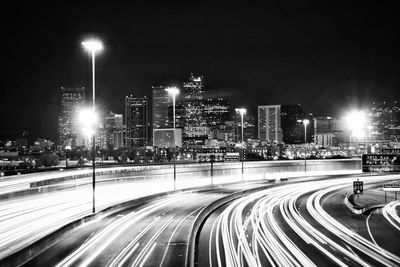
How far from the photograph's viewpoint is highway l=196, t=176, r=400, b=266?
19.3 meters

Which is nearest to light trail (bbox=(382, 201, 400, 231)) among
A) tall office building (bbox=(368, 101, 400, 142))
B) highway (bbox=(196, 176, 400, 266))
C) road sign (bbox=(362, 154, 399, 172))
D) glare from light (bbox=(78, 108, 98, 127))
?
highway (bbox=(196, 176, 400, 266))

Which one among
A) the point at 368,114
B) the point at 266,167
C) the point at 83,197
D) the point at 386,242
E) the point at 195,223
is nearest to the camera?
the point at 386,242

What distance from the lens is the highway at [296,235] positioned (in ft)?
63.2

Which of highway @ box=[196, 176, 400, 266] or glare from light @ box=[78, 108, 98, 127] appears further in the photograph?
glare from light @ box=[78, 108, 98, 127]

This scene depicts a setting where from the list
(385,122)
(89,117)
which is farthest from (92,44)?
(385,122)

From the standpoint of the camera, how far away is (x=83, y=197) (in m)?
40.0

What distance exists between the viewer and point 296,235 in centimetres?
2481

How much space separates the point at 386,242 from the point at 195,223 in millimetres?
10667

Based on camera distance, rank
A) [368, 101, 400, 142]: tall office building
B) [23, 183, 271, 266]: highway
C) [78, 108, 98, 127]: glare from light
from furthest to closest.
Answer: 1. [368, 101, 400, 142]: tall office building
2. [78, 108, 98, 127]: glare from light
3. [23, 183, 271, 266]: highway

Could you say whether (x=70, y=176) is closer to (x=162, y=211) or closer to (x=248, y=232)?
(x=162, y=211)

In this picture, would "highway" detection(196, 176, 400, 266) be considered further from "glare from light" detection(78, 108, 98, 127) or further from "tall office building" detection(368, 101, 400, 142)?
"tall office building" detection(368, 101, 400, 142)

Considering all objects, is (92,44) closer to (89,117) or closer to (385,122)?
(89,117)

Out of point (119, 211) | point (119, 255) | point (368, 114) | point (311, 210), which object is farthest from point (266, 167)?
point (368, 114)

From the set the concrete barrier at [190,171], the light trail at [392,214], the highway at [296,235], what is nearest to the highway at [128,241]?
the highway at [296,235]
